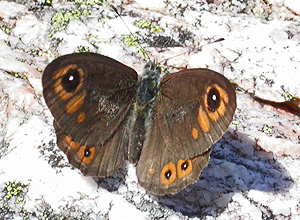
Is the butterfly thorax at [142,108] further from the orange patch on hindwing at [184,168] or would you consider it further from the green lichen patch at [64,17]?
the green lichen patch at [64,17]

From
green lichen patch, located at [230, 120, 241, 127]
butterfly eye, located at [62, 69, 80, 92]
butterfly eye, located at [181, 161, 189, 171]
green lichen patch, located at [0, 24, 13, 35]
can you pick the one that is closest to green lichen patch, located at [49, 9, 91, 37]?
green lichen patch, located at [0, 24, 13, 35]

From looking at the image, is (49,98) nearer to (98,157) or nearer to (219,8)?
(98,157)

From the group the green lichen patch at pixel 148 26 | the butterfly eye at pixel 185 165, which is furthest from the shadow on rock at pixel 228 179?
the green lichen patch at pixel 148 26

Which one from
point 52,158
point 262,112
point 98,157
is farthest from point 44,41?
point 262,112

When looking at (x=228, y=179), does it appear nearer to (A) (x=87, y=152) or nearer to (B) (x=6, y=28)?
(A) (x=87, y=152)

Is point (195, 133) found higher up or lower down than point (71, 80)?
lower down

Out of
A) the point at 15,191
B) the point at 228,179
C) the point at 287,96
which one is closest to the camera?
the point at 15,191

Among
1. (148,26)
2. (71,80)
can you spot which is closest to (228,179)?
(71,80)

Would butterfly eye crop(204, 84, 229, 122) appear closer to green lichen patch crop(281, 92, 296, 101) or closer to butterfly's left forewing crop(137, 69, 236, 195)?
butterfly's left forewing crop(137, 69, 236, 195)
